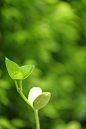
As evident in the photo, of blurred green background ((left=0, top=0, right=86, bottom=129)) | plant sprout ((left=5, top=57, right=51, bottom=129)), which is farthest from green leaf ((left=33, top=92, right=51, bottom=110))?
blurred green background ((left=0, top=0, right=86, bottom=129))

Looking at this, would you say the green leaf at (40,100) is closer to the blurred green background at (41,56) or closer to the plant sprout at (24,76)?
the plant sprout at (24,76)

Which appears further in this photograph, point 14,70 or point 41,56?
point 41,56

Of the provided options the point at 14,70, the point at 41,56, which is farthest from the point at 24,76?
the point at 41,56

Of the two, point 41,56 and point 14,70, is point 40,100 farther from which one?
point 41,56

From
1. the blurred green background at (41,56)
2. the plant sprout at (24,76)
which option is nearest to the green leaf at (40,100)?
the plant sprout at (24,76)

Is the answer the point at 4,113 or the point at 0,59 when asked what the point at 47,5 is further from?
the point at 4,113

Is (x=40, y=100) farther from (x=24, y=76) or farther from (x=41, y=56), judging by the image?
(x=41, y=56)

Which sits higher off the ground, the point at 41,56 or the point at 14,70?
the point at 41,56

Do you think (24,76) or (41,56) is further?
(41,56)
